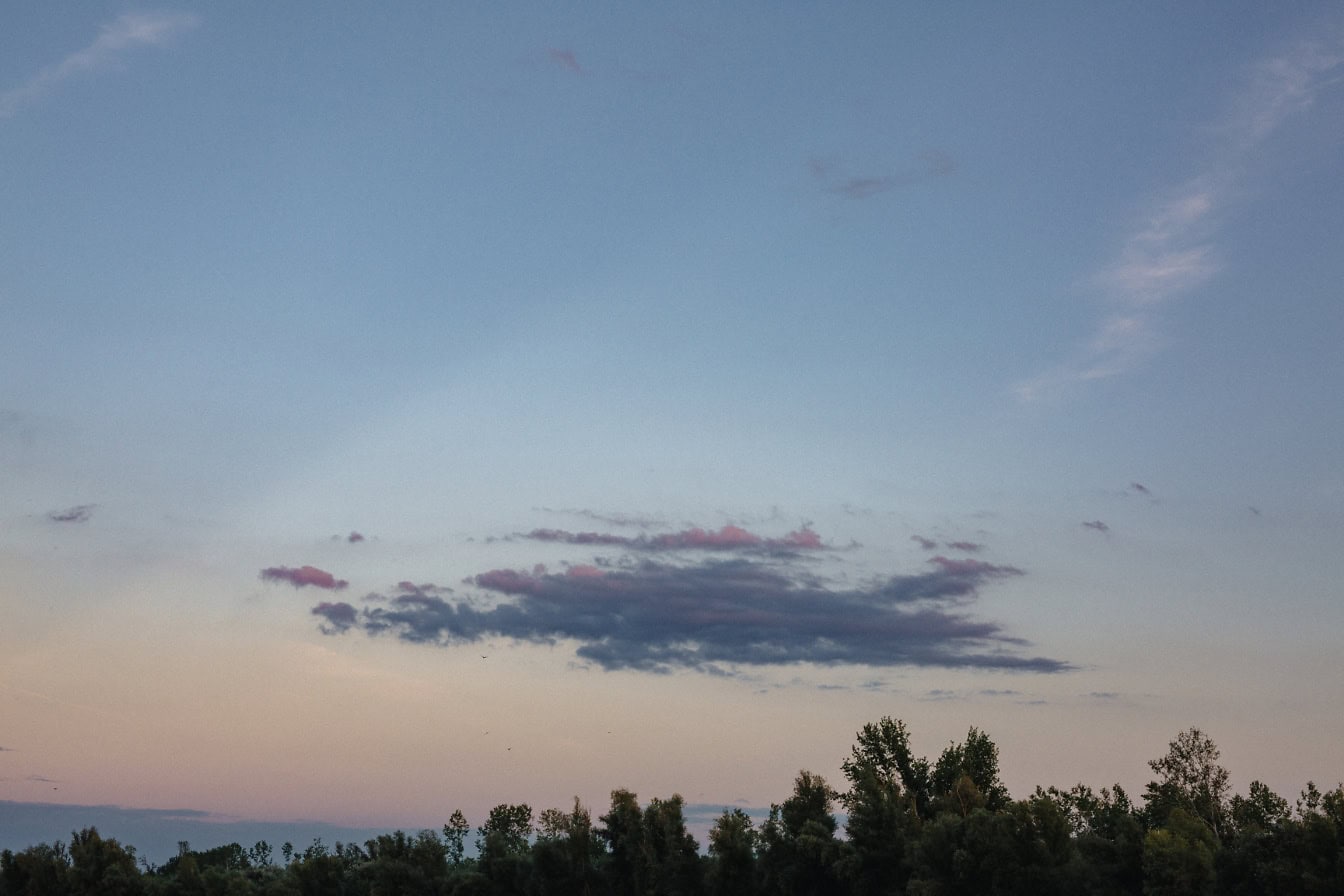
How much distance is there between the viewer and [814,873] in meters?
62.6

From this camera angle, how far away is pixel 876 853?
60.6 m

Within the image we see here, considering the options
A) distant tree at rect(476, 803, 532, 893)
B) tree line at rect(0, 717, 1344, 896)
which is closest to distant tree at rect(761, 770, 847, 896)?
tree line at rect(0, 717, 1344, 896)

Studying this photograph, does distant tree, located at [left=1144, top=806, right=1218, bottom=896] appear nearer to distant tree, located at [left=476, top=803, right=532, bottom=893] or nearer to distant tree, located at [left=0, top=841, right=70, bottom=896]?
distant tree, located at [left=476, top=803, right=532, bottom=893]

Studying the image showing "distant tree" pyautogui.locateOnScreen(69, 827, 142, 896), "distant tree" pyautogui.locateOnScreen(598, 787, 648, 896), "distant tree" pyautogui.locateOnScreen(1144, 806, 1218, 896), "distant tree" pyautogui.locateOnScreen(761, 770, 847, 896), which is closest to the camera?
"distant tree" pyautogui.locateOnScreen(1144, 806, 1218, 896)

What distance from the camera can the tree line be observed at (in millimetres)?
52156

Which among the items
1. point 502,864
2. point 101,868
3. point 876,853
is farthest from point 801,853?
point 101,868

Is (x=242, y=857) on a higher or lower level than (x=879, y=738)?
lower

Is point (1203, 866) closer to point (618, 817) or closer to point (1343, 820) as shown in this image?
point (1343, 820)

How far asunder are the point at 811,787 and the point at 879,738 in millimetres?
33033

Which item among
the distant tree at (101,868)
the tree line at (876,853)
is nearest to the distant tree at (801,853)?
the tree line at (876,853)

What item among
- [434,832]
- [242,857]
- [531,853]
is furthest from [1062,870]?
[242,857]

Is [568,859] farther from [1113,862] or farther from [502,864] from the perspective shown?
[1113,862]

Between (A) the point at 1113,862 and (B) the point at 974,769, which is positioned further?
(B) the point at 974,769


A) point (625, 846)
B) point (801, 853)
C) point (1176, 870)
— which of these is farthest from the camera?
point (625, 846)
